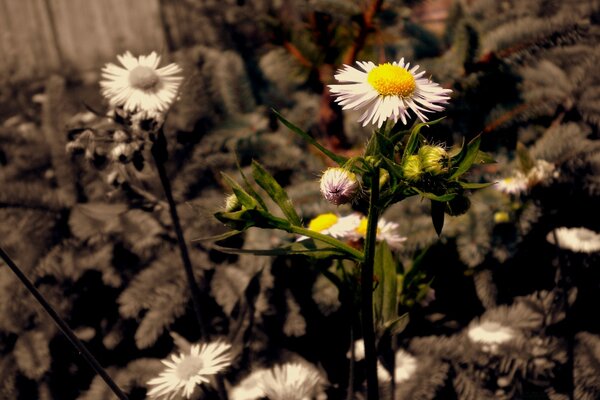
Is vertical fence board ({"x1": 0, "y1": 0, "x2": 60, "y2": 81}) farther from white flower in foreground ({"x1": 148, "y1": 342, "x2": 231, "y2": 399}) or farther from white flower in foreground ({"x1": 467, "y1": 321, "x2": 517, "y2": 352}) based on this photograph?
white flower in foreground ({"x1": 467, "y1": 321, "x2": 517, "y2": 352})

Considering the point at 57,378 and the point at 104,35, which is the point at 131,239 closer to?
the point at 57,378

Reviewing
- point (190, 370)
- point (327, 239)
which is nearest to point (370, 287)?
point (327, 239)

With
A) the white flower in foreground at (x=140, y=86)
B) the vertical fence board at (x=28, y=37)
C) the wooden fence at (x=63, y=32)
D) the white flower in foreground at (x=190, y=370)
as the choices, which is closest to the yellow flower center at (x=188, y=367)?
the white flower in foreground at (x=190, y=370)

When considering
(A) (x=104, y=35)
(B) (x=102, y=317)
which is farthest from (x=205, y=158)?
(A) (x=104, y=35)

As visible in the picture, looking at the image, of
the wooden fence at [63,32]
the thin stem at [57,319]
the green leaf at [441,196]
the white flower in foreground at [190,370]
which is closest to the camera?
the green leaf at [441,196]

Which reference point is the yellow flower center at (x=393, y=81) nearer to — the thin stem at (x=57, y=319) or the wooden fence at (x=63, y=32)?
the thin stem at (x=57, y=319)
